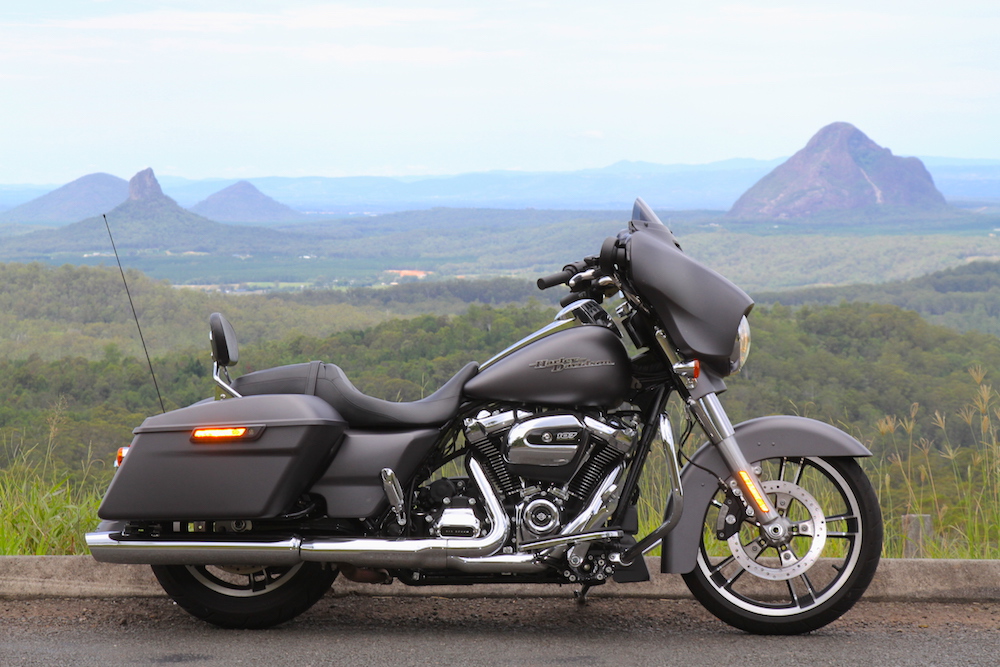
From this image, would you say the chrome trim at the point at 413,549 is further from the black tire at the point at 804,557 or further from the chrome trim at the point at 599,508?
the black tire at the point at 804,557

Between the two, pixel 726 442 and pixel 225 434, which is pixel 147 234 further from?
pixel 726 442

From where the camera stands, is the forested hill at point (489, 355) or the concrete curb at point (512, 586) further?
the forested hill at point (489, 355)

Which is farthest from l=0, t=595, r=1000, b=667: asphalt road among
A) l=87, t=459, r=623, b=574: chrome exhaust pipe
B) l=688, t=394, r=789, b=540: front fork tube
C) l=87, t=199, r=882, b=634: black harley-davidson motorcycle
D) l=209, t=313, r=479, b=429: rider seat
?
l=209, t=313, r=479, b=429: rider seat

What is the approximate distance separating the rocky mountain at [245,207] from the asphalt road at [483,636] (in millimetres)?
95136

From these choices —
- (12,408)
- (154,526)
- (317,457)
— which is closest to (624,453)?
(317,457)

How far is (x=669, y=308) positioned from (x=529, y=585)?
4.49ft

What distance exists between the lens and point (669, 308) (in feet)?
11.2

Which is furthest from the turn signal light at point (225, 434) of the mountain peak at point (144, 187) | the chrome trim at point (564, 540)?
the mountain peak at point (144, 187)

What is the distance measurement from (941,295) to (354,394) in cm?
3962

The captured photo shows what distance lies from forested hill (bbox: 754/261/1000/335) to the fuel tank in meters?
31.9

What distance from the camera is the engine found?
134 inches

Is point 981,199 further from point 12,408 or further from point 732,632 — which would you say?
point 732,632

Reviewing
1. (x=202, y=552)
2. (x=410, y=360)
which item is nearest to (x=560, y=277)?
(x=202, y=552)

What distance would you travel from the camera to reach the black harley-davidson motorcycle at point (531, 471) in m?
3.40
